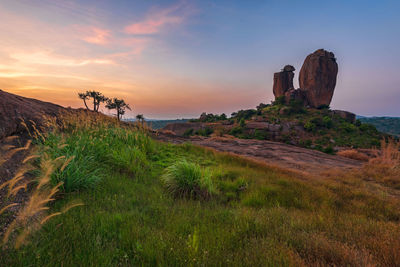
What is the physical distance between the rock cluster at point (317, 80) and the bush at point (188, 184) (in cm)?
7323

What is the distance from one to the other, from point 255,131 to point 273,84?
2181 inches

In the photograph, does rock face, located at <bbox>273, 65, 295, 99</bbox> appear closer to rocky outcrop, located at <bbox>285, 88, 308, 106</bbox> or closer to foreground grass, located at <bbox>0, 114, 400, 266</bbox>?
rocky outcrop, located at <bbox>285, 88, 308, 106</bbox>

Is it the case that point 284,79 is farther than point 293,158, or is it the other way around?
point 284,79

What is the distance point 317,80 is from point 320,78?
145 cm

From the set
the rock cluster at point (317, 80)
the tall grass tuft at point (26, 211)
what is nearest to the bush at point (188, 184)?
the tall grass tuft at point (26, 211)

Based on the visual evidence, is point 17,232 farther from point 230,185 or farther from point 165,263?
point 230,185

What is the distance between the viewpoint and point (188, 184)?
5074mm

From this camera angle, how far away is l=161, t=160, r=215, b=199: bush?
488 centimetres

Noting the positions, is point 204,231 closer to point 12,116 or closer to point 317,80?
point 12,116

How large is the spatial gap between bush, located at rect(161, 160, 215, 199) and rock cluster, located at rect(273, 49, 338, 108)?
2883 inches

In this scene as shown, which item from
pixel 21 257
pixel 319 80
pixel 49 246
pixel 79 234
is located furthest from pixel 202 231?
pixel 319 80

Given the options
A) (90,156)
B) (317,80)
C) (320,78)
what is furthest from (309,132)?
(90,156)

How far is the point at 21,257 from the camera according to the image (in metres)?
2.09

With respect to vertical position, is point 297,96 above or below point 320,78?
below
